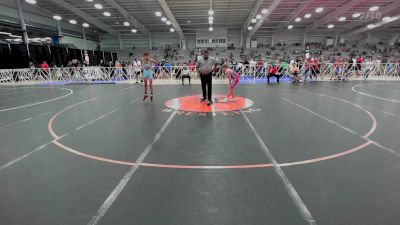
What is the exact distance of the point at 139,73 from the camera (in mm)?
17516

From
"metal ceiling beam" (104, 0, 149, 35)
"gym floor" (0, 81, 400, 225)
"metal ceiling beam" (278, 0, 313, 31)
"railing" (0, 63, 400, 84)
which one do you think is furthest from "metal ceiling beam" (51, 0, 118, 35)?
"metal ceiling beam" (278, 0, 313, 31)

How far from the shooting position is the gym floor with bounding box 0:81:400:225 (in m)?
2.57

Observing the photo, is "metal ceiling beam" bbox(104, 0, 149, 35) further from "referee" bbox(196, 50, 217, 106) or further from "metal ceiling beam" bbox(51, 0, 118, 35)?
"referee" bbox(196, 50, 217, 106)

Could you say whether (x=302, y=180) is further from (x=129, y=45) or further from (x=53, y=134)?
(x=129, y=45)

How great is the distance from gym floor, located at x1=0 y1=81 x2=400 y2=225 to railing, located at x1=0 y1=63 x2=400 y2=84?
39.3 ft

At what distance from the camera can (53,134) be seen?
5.32 m

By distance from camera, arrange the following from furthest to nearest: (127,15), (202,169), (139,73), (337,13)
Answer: (127,15)
(337,13)
(139,73)
(202,169)

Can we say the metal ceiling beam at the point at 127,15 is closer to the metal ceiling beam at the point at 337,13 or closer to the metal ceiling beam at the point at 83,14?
the metal ceiling beam at the point at 83,14

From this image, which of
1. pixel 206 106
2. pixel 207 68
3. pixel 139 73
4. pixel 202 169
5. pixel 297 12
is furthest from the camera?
pixel 297 12

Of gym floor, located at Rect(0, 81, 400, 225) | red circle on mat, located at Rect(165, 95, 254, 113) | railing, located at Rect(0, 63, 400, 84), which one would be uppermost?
railing, located at Rect(0, 63, 400, 84)

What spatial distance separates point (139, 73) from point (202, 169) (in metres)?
15.0

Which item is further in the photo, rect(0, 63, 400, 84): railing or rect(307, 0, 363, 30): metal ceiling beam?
rect(307, 0, 363, 30): metal ceiling beam

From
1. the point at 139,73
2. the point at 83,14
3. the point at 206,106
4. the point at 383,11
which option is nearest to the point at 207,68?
the point at 206,106

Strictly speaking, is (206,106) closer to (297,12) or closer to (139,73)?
(139,73)
